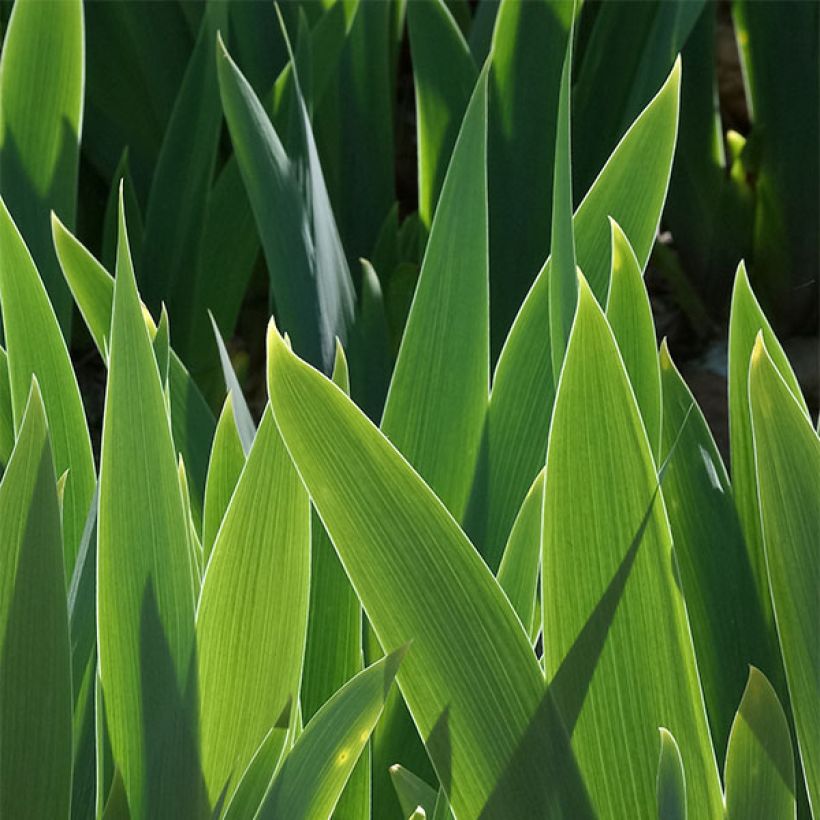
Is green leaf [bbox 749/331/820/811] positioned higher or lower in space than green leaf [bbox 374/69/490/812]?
lower

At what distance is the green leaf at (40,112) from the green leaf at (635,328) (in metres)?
0.52

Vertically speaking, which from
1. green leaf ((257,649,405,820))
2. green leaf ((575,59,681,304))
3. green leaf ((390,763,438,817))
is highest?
green leaf ((575,59,681,304))

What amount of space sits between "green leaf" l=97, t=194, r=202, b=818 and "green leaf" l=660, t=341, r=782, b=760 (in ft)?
0.75

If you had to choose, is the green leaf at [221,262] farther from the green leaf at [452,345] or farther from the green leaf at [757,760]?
the green leaf at [757,760]

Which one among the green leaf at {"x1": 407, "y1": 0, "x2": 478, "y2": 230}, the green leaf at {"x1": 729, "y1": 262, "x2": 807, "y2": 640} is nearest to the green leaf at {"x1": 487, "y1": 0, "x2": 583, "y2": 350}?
the green leaf at {"x1": 407, "y1": 0, "x2": 478, "y2": 230}

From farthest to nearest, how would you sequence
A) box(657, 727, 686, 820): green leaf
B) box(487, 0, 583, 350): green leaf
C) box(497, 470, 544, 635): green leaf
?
1. box(487, 0, 583, 350): green leaf
2. box(497, 470, 544, 635): green leaf
3. box(657, 727, 686, 820): green leaf

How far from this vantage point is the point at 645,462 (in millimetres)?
467

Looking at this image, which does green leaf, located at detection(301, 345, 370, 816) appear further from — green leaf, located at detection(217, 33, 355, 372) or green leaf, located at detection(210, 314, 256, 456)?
green leaf, located at detection(217, 33, 355, 372)

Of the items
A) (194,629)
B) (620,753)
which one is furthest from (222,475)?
(620,753)

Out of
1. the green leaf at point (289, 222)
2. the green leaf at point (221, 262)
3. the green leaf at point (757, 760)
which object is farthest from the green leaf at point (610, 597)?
the green leaf at point (221, 262)

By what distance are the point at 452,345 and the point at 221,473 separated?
0.13 metres

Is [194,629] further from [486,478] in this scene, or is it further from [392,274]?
[392,274]

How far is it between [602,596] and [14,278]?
13.8 inches

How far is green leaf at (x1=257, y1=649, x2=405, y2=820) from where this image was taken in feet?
1.49
